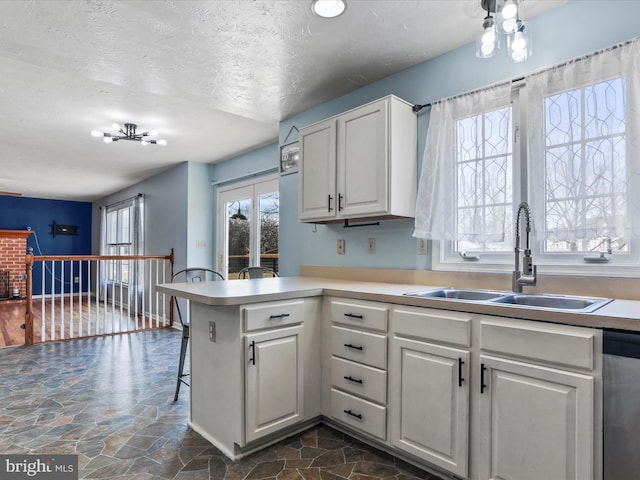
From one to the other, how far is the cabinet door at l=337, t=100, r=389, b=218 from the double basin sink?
609 mm

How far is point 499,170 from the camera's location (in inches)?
82.8

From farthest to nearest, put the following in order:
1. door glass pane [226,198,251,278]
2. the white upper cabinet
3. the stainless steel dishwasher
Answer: door glass pane [226,198,251,278] → the white upper cabinet → the stainless steel dishwasher

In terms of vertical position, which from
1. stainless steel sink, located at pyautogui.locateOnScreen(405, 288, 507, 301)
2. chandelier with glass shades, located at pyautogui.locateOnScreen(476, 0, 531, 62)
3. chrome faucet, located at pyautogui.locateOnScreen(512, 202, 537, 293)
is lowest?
stainless steel sink, located at pyautogui.locateOnScreen(405, 288, 507, 301)

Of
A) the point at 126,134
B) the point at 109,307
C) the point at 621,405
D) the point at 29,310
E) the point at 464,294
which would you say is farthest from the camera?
the point at 109,307

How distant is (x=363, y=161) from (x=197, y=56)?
1246mm

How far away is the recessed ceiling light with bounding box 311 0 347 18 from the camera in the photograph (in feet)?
6.34

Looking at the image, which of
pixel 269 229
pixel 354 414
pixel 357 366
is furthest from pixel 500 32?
pixel 269 229

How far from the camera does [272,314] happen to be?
6.68 feet

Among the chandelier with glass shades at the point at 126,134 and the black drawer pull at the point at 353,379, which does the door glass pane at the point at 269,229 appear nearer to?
the chandelier with glass shades at the point at 126,134

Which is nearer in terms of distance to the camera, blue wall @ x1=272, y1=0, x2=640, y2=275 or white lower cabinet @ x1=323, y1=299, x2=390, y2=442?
blue wall @ x1=272, y1=0, x2=640, y2=275

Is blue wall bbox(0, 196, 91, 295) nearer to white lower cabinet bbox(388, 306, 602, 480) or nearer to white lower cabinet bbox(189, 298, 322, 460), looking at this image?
white lower cabinet bbox(189, 298, 322, 460)

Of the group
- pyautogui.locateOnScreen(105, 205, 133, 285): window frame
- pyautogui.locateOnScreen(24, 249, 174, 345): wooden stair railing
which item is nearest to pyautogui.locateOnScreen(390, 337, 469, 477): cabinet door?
pyautogui.locateOnScreen(24, 249, 174, 345): wooden stair railing

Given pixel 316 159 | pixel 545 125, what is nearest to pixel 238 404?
pixel 316 159

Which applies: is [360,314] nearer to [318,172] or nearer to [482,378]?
[482,378]
